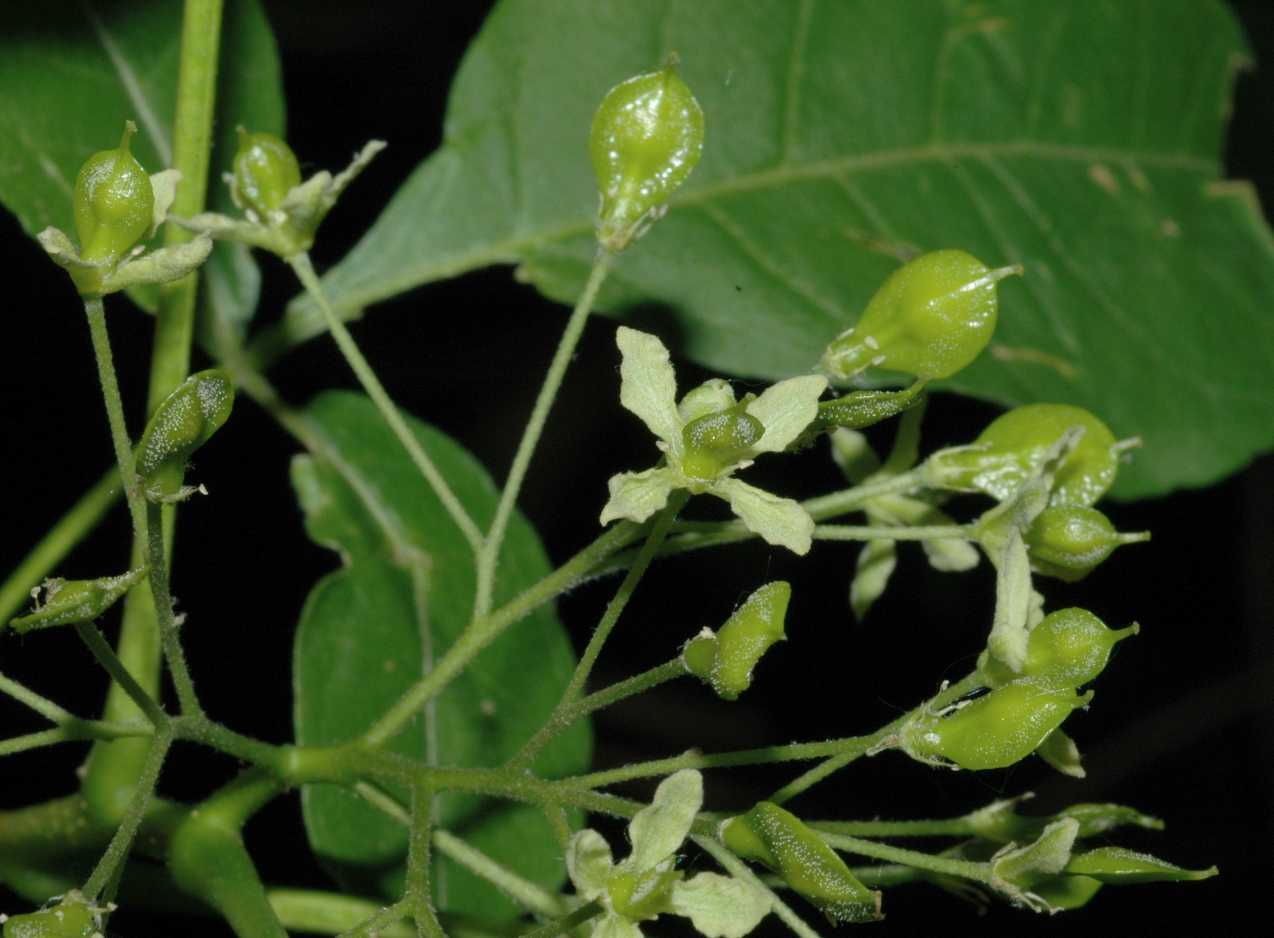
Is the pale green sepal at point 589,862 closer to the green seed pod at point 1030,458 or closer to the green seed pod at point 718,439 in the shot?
the green seed pod at point 718,439

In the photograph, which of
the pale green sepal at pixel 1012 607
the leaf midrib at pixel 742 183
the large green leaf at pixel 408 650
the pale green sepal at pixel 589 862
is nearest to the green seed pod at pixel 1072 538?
the pale green sepal at pixel 1012 607

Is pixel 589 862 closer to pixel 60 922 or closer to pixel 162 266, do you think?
pixel 60 922

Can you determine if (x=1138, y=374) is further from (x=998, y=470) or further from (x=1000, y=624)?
(x=1000, y=624)

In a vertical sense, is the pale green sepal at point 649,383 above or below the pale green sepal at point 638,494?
above

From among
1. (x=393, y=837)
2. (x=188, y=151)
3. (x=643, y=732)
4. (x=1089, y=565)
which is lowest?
(x=643, y=732)

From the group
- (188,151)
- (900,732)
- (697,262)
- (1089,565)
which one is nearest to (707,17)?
(697,262)

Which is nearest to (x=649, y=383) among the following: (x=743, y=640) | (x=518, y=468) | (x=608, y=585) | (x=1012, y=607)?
(x=518, y=468)
